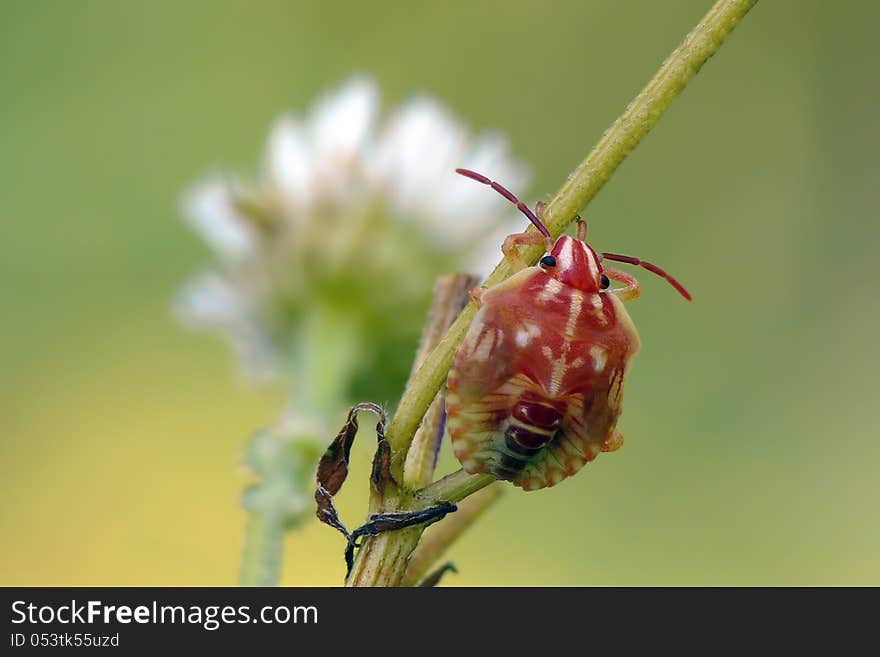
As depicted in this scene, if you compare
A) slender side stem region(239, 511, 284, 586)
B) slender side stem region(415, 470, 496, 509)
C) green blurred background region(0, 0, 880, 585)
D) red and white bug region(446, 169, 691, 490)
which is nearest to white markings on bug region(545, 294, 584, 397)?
red and white bug region(446, 169, 691, 490)

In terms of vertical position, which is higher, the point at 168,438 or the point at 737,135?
the point at 737,135

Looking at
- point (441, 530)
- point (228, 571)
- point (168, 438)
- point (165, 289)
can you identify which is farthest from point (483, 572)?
point (441, 530)

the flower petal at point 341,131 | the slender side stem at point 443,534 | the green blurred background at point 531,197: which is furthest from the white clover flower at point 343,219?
the slender side stem at point 443,534

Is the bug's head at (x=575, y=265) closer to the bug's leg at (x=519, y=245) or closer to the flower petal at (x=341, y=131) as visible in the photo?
the bug's leg at (x=519, y=245)

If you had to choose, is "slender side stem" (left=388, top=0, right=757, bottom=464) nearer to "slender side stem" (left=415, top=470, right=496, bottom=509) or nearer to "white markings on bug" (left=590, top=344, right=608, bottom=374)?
"slender side stem" (left=415, top=470, right=496, bottom=509)

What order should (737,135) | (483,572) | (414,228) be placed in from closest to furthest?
(414,228)
(483,572)
(737,135)

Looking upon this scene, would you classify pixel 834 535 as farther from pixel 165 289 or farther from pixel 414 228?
pixel 165 289

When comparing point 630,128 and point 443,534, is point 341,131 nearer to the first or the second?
point 443,534

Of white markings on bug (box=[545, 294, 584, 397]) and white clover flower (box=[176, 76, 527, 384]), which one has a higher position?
white clover flower (box=[176, 76, 527, 384])
